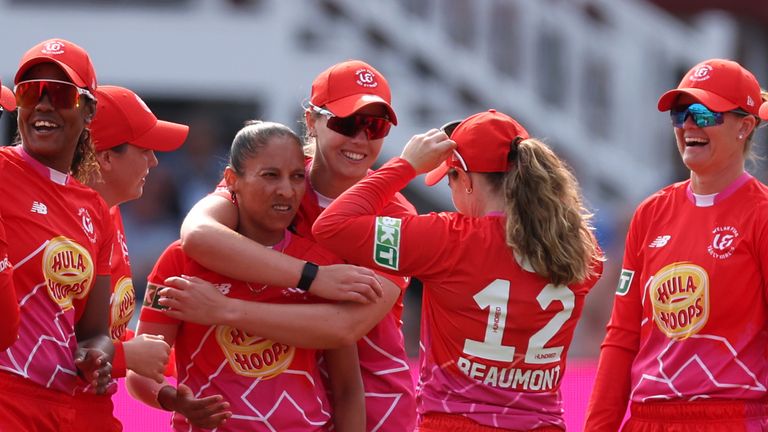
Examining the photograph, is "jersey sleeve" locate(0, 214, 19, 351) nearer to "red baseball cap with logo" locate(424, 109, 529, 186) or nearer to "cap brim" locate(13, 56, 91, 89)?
"cap brim" locate(13, 56, 91, 89)

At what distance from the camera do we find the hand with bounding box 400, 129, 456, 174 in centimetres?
423

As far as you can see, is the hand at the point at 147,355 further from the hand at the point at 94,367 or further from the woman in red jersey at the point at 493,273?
the woman in red jersey at the point at 493,273

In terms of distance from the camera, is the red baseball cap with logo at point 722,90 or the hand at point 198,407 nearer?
the hand at point 198,407

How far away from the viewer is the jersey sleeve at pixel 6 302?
11.6 ft

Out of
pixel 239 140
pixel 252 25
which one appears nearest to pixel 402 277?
pixel 239 140

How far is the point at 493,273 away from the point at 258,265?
685 millimetres

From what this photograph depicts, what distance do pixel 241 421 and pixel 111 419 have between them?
0.55 meters

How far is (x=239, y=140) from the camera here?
4.21m

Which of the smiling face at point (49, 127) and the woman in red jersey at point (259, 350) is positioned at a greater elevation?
the smiling face at point (49, 127)

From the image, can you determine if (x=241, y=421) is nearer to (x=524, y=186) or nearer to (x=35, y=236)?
(x=35, y=236)

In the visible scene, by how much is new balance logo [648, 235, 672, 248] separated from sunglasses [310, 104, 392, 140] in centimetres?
93

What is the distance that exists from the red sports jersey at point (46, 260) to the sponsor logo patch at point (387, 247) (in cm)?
84

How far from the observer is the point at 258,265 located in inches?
157

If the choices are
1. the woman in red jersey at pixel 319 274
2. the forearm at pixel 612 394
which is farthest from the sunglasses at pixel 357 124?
the forearm at pixel 612 394
